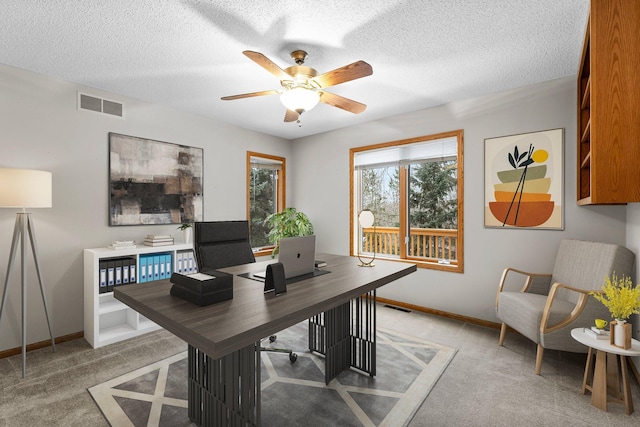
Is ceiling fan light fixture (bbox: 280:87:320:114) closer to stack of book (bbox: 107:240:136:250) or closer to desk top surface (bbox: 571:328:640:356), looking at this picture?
stack of book (bbox: 107:240:136:250)

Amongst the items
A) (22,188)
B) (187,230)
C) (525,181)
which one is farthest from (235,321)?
(525,181)

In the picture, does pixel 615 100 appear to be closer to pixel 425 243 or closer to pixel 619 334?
pixel 619 334

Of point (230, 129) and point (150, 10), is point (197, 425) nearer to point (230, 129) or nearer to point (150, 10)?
point (150, 10)

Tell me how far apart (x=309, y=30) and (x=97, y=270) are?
2.80 metres

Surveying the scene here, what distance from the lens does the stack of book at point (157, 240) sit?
329 cm

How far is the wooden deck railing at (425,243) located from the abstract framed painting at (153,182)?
2401mm

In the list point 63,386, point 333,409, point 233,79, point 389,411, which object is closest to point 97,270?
point 63,386

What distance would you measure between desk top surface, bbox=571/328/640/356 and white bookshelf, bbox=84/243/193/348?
3.65 metres

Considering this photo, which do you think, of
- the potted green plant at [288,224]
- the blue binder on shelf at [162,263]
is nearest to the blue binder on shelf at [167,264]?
the blue binder on shelf at [162,263]

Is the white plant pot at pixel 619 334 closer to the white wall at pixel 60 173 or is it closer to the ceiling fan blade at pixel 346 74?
the ceiling fan blade at pixel 346 74

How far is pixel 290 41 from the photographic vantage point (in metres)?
2.25

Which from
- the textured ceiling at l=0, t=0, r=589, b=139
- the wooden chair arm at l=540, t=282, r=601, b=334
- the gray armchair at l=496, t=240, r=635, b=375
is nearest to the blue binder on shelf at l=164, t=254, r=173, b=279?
the textured ceiling at l=0, t=0, r=589, b=139

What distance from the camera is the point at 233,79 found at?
2861mm

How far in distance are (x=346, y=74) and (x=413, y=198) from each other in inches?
94.6
